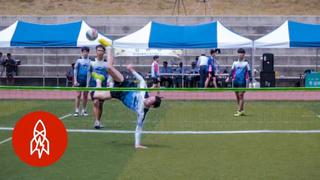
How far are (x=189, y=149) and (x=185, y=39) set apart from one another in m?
16.3

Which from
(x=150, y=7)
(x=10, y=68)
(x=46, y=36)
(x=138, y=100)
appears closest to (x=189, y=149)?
(x=138, y=100)

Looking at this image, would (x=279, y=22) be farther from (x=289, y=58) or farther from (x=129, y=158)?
(x=129, y=158)

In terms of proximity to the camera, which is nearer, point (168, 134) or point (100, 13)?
point (168, 134)

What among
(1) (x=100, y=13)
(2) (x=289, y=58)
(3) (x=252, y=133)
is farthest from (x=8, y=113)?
(1) (x=100, y=13)

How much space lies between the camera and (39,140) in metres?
9.15

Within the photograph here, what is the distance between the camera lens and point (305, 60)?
35344 millimetres

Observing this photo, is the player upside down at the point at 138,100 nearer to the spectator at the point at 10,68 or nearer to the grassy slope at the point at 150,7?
the spectator at the point at 10,68

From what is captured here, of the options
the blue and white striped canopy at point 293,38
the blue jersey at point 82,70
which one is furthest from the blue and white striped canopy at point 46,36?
the blue jersey at point 82,70

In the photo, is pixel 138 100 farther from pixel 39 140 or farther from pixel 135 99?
pixel 39 140

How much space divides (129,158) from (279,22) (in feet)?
91.9

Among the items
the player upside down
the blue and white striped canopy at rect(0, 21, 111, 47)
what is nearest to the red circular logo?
the player upside down

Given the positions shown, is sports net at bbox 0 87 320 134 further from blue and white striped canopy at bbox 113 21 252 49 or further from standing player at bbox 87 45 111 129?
blue and white striped canopy at bbox 113 21 252 49

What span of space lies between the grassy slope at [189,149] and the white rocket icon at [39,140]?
451mm

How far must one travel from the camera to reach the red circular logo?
9.19 metres
